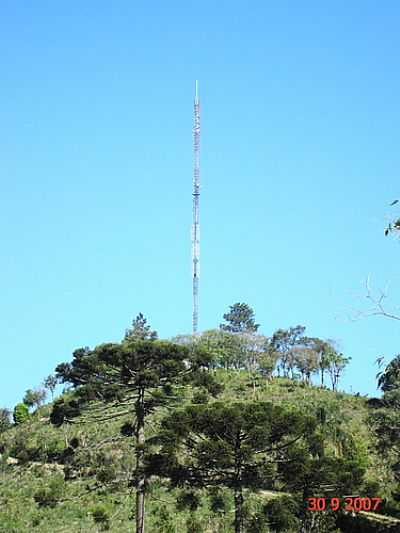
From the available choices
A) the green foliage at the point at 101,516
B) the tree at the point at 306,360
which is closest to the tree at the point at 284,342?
the tree at the point at 306,360

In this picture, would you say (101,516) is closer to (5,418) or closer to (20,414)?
(20,414)

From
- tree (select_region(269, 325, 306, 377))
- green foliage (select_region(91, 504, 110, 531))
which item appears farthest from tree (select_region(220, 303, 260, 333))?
green foliage (select_region(91, 504, 110, 531))

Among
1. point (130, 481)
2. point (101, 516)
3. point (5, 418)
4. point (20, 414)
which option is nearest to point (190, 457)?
point (101, 516)

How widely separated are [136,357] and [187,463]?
4918 mm

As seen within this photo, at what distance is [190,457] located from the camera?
37.0 metres

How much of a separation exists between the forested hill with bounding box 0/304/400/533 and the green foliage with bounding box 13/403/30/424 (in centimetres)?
185

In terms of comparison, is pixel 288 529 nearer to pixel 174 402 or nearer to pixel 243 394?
pixel 174 402

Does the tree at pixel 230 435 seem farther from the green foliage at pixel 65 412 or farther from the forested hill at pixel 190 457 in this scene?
the green foliage at pixel 65 412

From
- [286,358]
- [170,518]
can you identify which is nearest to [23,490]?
[170,518]

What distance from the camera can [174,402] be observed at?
3269 cm

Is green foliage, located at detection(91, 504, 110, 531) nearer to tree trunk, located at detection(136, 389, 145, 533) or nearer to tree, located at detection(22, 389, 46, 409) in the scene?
tree trunk, located at detection(136, 389, 145, 533)
